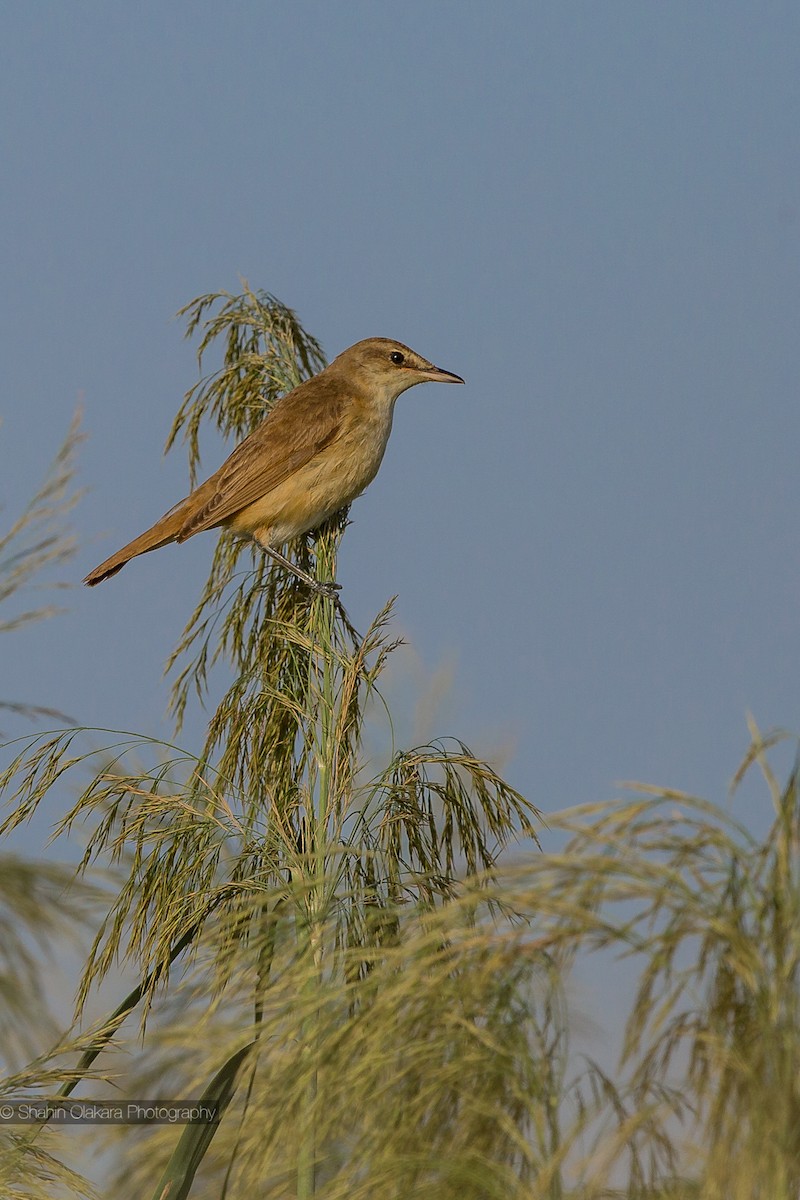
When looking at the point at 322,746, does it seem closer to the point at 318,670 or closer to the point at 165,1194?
the point at 318,670

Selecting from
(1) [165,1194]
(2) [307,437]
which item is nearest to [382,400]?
(2) [307,437]

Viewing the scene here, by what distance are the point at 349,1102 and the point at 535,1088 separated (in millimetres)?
296

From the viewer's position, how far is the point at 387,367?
6.87 metres

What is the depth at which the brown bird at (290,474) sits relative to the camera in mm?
5953

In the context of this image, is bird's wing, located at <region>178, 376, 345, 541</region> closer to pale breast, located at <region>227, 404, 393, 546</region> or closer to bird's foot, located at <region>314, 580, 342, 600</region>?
pale breast, located at <region>227, 404, 393, 546</region>

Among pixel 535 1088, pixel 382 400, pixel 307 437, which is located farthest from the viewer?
pixel 382 400

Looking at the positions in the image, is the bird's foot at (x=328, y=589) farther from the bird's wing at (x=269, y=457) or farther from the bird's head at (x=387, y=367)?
the bird's head at (x=387, y=367)

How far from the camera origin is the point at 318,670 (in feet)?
13.9

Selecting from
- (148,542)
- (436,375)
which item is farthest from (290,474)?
(436,375)

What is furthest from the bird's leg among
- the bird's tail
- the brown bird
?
the bird's tail

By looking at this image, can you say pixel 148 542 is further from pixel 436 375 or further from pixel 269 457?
pixel 436 375

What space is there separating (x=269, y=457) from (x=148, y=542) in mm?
720

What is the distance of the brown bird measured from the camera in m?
5.95

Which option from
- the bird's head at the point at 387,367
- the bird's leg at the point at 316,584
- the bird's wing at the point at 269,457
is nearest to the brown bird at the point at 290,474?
the bird's wing at the point at 269,457
